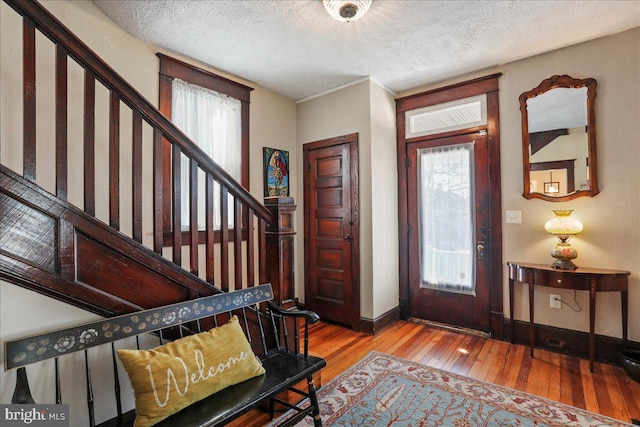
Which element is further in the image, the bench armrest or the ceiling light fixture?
the ceiling light fixture

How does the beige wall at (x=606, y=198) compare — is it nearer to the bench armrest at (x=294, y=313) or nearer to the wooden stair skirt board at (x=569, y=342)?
the wooden stair skirt board at (x=569, y=342)

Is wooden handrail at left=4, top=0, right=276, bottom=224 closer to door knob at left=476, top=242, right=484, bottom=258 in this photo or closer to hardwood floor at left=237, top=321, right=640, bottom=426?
hardwood floor at left=237, top=321, right=640, bottom=426

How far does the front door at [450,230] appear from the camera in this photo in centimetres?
328

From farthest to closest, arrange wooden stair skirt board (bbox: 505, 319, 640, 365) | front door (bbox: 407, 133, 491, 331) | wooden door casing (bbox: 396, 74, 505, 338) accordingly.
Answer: front door (bbox: 407, 133, 491, 331) → wooden door casing (bbox: 396, 74, 505, 338) → wooden stair skirt board (bbox: 505, 319, 640, 365)

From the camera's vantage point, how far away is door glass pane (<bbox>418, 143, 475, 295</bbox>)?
11.0 feet

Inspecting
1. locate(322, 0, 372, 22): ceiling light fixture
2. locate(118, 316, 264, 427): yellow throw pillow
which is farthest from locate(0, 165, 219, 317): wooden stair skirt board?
locate(322, 0, 372, 22): ceiling light fixture

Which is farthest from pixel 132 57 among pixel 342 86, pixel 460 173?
pixel 460 173

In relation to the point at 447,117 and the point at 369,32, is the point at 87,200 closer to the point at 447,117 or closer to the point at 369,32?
the point at 369,32

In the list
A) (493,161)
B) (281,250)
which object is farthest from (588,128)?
(281,250)

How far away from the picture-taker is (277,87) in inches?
143

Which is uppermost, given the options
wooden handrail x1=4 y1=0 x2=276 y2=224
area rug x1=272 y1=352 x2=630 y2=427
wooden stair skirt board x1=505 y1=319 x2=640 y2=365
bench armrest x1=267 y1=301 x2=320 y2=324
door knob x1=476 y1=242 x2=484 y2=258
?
wooden handrail x1=4 y1=0 x2=276 y2=224

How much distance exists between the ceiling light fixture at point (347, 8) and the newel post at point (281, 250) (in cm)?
136

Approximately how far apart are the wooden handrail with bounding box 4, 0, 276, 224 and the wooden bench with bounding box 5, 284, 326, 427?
642mm

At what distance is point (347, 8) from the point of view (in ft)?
7.04
